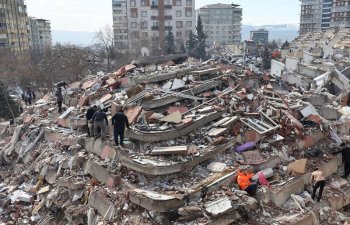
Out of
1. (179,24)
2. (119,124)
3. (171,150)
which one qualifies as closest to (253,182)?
(171,150)

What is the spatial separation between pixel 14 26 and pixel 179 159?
4947 cm

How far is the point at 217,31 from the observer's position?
7319 centimetres

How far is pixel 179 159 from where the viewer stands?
8.52 meters

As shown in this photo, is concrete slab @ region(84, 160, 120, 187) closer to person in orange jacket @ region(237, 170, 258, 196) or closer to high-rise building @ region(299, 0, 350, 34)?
person in orange jacket @ region(237, 170, 258, 196)

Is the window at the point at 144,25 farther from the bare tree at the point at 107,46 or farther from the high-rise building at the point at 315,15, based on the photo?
the high-rise building at the point at 315,15

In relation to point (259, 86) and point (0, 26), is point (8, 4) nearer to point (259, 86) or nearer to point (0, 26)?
point (0, 26)

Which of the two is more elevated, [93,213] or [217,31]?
[217,31]

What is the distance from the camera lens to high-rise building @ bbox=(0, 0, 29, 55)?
4638 cm

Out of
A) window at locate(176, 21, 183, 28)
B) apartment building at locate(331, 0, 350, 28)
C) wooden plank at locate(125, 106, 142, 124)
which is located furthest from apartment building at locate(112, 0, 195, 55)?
wooden plank at locate(125, 106, 142, 124)

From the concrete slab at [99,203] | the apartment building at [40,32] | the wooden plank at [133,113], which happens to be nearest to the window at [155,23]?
the apartment building at [40,32]

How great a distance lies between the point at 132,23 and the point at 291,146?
45.3m

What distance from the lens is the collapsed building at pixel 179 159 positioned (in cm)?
757

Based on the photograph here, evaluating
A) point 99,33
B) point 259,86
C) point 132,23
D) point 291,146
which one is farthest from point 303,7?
point 291,146

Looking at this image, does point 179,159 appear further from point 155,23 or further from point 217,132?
point 155,23
